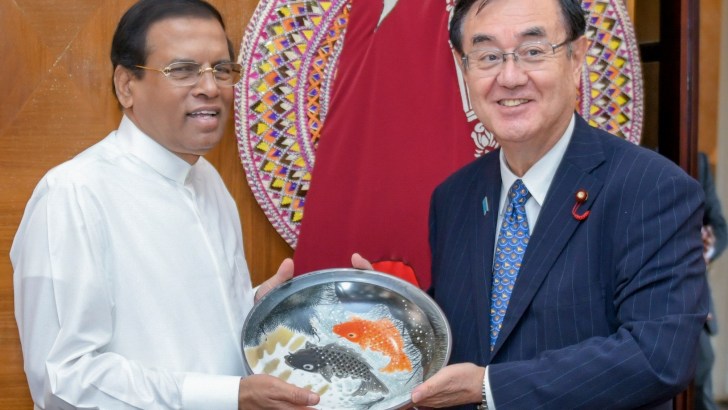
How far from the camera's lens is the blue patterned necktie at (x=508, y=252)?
63.9 inches

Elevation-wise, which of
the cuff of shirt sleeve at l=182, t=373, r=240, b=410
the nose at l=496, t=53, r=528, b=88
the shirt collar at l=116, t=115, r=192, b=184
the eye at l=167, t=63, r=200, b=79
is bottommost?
the cuff of shirt sleeve at l=182, t=373, r=240, b=410

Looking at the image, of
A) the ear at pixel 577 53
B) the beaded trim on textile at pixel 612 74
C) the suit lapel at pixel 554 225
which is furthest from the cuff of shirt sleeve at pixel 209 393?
the beaded trim on textile at pixel 612 74

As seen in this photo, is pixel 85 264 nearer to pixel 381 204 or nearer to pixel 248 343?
pixel 248 343

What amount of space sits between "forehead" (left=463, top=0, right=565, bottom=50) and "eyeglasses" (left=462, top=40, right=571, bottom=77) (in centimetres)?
1

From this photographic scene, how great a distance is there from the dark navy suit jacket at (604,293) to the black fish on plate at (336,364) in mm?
185

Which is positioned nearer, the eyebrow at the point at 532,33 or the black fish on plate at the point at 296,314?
the eyebrow at the point at 532,33

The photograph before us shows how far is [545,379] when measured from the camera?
58.2 inches

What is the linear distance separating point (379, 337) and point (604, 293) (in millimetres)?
453

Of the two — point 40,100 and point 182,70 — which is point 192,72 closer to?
Result: point 182,70

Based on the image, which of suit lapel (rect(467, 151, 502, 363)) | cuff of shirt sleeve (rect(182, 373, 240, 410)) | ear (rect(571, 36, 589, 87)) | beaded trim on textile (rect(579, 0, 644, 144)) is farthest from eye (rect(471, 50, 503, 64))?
beaded trim on textile (rect(579, 0, 644, 144))

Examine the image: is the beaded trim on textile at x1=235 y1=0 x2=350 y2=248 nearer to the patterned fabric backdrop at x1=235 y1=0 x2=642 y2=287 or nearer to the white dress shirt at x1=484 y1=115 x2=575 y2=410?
the patterned fabric backdrop at x1=235 y1=0 x2=642 y2=287

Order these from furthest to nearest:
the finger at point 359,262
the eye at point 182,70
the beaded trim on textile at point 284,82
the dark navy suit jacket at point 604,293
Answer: the beaded trim on textile at point 284,82 → the finger at point 359,262 → the eye at point 182,70 → the dark navy suit jacket at point 604,293

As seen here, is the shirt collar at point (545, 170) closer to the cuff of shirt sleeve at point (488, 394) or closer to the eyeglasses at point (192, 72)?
the cuff of shirt sleeve at point (488, 394)

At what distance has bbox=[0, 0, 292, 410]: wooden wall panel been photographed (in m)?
2.30
